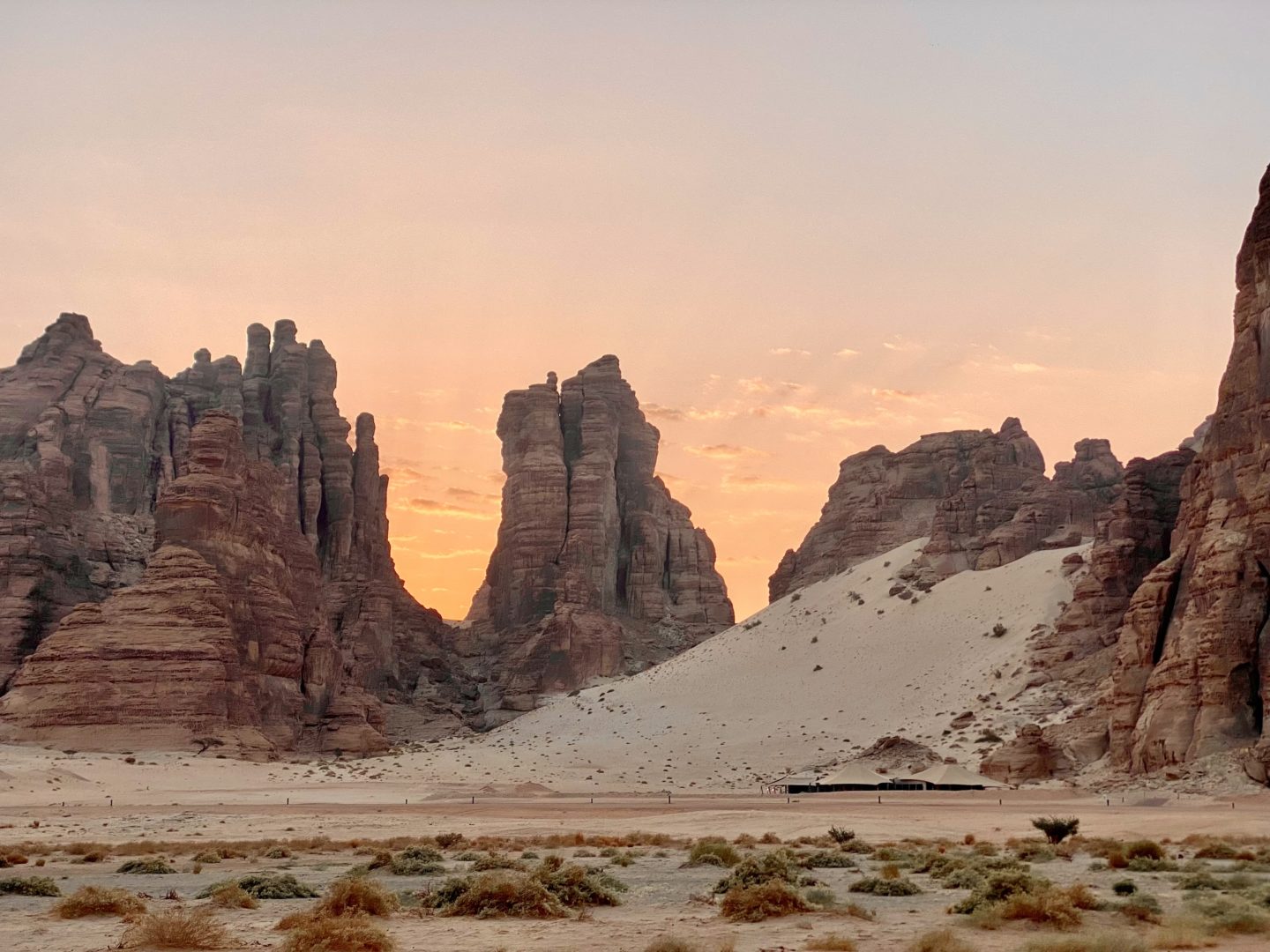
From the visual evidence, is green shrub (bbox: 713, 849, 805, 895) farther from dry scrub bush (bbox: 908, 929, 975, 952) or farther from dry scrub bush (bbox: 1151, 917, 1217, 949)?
dry scrub bush (bbox: 1151, 917, 1217, 949)

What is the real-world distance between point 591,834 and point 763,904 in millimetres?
21141

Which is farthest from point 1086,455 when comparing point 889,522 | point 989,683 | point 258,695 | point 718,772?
point 258,695

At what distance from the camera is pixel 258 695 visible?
8350 centimetres

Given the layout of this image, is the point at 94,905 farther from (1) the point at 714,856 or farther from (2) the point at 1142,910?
(2) the point at 1142,910

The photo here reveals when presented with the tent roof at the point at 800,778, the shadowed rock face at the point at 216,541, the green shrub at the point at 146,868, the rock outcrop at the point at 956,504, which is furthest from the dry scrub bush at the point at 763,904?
the rock outcrop at the point at 956,504

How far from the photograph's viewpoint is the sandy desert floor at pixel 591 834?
17625mm

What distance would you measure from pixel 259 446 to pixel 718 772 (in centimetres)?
6221

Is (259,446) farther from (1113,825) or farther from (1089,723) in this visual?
(1113,825)

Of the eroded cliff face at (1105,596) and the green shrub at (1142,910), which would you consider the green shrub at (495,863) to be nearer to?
the green shrub at (1142,910)

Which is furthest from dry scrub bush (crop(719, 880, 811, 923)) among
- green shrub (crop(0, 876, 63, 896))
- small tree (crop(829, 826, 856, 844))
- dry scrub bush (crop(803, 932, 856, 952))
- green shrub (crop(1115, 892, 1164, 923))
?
small tree (crop(829, 826, 856, 844))

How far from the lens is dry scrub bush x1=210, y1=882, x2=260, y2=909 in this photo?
20781 millimetres

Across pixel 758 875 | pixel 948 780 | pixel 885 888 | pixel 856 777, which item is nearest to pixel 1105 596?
pixel 948 780

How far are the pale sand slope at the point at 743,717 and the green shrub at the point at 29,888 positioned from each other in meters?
34.8

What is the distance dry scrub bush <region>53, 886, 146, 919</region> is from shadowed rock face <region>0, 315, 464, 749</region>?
56.0 m
